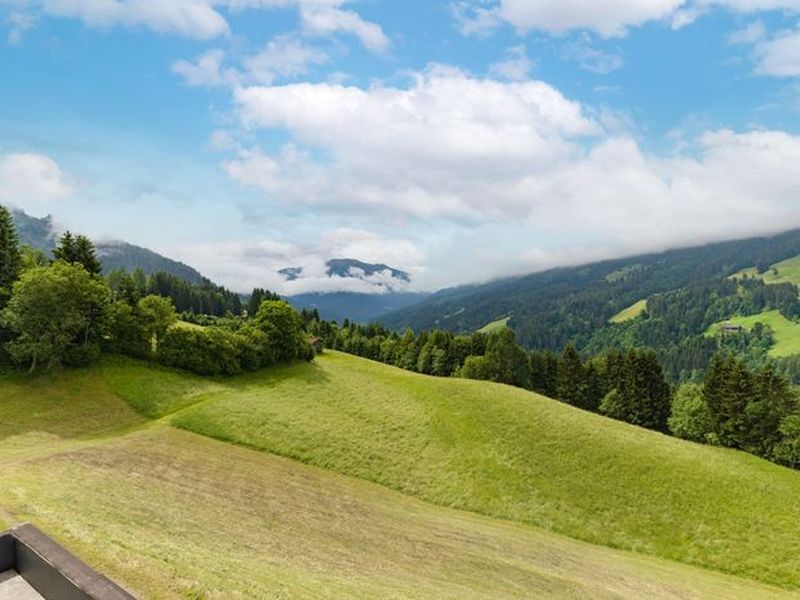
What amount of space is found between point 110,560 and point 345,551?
1591 centimetres

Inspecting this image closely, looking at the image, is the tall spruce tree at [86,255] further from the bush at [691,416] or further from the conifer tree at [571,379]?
the bush at [691,416]

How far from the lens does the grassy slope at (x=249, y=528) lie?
21.3 metres

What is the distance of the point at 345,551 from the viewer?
102 feet

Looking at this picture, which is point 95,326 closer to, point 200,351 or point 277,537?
point 200,351

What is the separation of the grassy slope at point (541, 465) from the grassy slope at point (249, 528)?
123 inches

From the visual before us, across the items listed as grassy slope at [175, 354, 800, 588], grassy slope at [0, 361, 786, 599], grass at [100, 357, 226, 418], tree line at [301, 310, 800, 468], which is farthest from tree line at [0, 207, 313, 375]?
tree line at [301, 310, 800, 468]

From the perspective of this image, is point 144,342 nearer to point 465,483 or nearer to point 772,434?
point 465,483

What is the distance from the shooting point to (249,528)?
1252 inches

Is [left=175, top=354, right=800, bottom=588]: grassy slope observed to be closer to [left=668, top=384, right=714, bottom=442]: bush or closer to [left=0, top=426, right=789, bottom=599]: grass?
[left=0, top=426, right=789, bottom=599]: grass

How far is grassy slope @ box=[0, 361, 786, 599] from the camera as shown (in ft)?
69.8

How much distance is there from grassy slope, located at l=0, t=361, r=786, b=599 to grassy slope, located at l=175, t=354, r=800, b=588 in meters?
3.12

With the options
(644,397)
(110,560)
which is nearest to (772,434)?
(644,397)

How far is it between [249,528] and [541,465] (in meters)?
35.4

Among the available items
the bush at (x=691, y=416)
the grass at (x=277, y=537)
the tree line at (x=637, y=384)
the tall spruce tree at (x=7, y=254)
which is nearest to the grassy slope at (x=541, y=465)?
the grass at (x=277, y=537)
